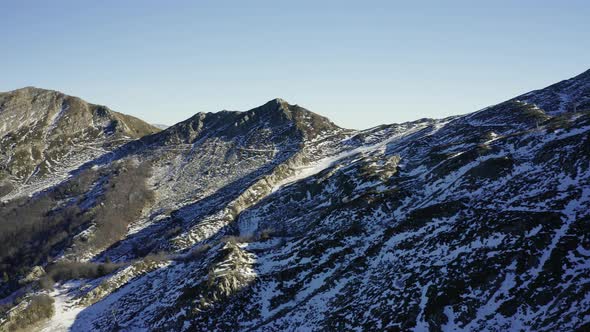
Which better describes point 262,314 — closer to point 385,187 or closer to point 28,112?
point 385,187

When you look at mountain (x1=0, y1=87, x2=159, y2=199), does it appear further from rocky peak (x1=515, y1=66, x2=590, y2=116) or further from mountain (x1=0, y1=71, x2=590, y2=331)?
rocky peak (x1=515, y1=66, x2=590, y2=116)

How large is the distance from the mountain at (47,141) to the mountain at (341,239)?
69.7ft

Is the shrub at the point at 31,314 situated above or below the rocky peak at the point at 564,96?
below

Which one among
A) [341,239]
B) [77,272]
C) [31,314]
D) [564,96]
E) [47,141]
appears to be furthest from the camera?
[47,141]

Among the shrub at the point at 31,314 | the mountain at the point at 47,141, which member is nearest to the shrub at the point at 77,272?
the shrub at the point at 31,314

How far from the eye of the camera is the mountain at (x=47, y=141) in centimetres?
15450

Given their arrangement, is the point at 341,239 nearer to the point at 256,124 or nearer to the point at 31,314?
the point at 31,314

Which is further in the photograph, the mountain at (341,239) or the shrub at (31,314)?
the shrub at (31,314)

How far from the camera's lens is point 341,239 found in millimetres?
64375

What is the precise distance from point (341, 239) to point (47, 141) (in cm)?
15224

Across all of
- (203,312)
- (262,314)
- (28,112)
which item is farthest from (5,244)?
(28,112)

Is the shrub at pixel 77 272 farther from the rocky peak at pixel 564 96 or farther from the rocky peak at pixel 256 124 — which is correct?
the rocky peak at pixel 564 96

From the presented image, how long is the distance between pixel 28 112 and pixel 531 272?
209 meters

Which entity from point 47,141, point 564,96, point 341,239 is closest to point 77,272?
point 341,239
